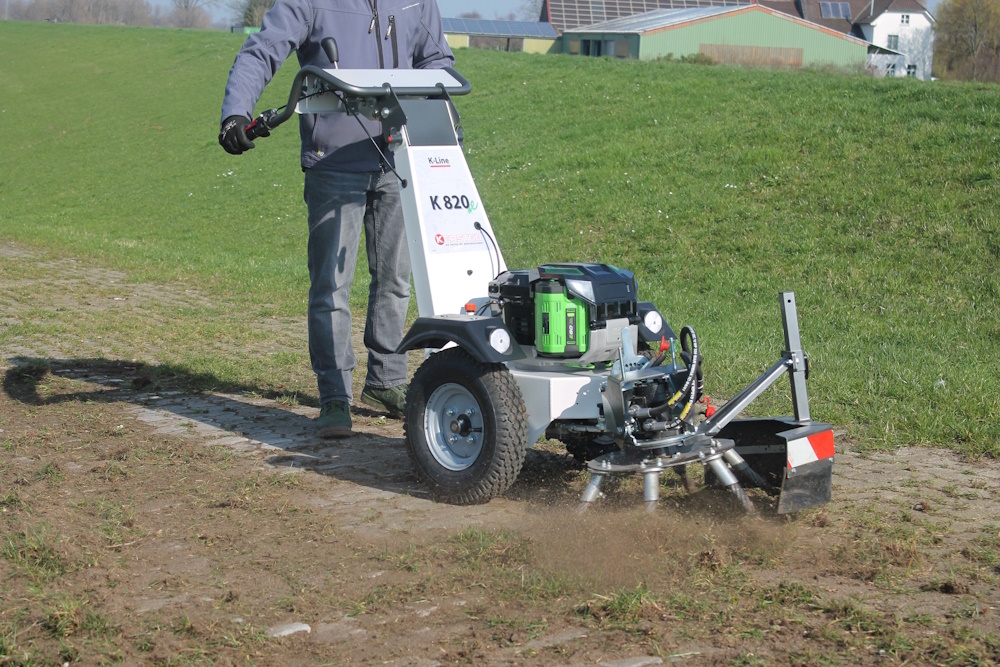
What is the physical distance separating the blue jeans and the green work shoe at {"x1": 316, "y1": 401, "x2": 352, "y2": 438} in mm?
47

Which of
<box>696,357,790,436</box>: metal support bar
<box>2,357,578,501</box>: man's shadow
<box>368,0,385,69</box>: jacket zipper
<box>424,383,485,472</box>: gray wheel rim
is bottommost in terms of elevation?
<box>2,357,578,501</box>: man's shadow

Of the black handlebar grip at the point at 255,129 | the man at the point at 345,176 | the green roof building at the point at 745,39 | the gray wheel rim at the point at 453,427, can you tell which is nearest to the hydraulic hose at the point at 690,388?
the gray wheel rim at the point at 453,427

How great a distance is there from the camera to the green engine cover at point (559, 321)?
169 inches

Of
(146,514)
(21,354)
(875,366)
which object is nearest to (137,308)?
(21,354)

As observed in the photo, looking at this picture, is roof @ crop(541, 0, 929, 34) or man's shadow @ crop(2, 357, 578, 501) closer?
man's shadow @ crop(2, 357, 578, 501)

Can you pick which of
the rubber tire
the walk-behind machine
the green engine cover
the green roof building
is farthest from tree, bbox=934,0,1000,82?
the rubber tire

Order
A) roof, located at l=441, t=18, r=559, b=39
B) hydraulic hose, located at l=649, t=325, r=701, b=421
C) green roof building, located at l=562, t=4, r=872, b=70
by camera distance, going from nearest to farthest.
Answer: hydraulic hose, located at l=649, t=325, r=701, b=421 → green roof building, located at l=562, t=4, r=872, b=70 → roof, located at l=441, t=18, r=559, b=39

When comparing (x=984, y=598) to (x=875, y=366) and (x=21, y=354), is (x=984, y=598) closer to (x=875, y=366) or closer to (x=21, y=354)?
(x=875, y=366)

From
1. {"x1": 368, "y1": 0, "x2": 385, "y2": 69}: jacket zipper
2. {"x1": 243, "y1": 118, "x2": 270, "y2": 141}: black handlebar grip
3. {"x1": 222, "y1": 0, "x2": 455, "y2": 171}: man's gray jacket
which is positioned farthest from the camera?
{"x1": 368, "y1": 0, "x2": 385, "y2": 69}: jacket zipper

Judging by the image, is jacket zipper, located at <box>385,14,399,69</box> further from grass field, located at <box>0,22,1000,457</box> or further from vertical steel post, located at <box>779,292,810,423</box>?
vertical steel post, located at <box>779,292,810,423</box>

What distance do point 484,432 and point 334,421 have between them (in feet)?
5.09

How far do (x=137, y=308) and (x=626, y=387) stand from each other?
6896mm

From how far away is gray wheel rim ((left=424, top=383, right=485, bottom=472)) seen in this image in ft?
14.8

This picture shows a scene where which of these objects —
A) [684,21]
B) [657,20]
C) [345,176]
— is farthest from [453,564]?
[657,20]
